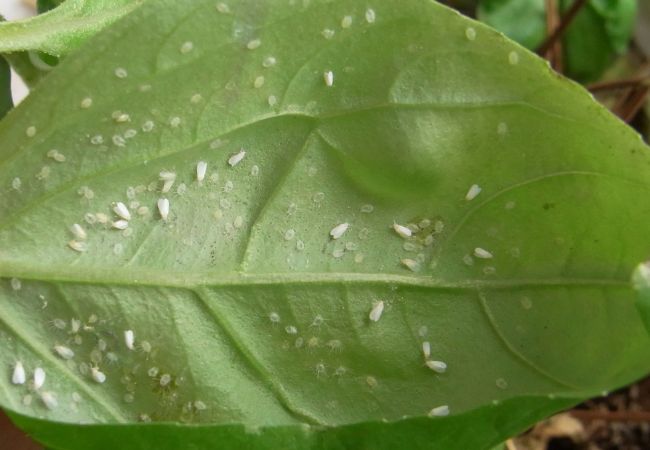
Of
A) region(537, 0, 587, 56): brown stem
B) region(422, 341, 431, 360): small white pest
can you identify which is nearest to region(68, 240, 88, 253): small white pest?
region(422, 341, 431, 360): small white pest

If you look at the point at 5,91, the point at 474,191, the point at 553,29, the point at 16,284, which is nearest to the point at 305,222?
the point at 474,191

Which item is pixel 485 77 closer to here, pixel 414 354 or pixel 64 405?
pixel 414 354

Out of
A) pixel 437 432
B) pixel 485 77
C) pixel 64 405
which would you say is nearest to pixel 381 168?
pixel 485 77

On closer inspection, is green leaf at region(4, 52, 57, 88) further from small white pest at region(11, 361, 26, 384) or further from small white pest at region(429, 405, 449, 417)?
small white pest at region(429, 405, 449, 417)

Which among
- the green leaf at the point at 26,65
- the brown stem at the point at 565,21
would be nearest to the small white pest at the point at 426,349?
the green leaf at the point at 26,65

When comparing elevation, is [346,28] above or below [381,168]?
above

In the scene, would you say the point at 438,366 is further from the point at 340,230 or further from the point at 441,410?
the point at 340,230
